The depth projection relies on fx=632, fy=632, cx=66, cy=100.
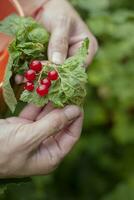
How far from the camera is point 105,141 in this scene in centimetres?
305

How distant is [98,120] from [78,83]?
1481 millimetres

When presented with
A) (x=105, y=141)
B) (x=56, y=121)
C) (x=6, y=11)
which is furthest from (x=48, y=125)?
(x=105, y=141)

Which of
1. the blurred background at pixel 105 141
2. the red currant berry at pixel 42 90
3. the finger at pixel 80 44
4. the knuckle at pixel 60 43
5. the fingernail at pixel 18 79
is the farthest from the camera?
the blurred background at pixel 105 141

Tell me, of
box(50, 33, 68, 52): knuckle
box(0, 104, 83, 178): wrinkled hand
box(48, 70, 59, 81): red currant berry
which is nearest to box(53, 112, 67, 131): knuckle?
box(0, 104, 83, 178): wrinkled hand

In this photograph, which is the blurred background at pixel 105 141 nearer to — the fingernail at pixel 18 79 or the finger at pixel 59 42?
the finger at pixel 59 42

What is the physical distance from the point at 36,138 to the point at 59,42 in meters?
0.31

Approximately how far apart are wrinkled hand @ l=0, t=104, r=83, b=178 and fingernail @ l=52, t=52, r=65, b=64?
12cm

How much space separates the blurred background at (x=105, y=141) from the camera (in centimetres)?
274

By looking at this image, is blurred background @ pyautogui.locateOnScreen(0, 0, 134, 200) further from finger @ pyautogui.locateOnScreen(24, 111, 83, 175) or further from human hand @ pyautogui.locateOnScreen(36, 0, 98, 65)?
finger @ pyautogui.locateOnScreen(24, 111, 83, 175)

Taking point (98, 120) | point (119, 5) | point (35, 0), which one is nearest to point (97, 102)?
point (98, 120)

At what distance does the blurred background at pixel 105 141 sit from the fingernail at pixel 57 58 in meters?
0.97

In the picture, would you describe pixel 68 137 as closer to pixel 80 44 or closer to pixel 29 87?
pixel 29 87

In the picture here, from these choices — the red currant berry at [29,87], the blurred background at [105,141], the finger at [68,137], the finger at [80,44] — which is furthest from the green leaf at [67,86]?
the blurred background at [105,141]

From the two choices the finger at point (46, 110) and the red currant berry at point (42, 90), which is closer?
the red currant berry at point (42, 90)
